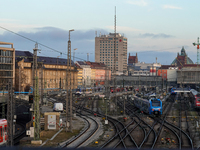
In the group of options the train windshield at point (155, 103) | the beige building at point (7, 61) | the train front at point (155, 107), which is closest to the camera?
the train front at point (155, 107)

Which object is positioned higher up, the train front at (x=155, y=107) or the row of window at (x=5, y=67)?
the row of window at (x=5, y=67)

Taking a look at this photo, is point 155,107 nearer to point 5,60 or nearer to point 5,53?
point 5,60

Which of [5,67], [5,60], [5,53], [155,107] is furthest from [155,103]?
[5,53]

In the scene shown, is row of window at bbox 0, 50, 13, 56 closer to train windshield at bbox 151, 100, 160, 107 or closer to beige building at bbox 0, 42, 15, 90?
beige building at bbox 0, 42, 15, 90

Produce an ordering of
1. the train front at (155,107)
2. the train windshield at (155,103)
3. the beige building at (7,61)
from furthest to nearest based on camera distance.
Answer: the beige building at (7,61) → the train windshield at (155,103) → the train front at (155,107)

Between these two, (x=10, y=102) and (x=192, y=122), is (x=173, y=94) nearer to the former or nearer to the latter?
(x=192, y=122)

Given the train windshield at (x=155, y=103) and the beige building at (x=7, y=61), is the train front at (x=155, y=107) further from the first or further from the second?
the beige building at (x=7, y=61)

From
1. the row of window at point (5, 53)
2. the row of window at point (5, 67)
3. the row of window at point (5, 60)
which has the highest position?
the row of window at point (5, 53)

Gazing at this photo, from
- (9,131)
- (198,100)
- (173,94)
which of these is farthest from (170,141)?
(173,94)

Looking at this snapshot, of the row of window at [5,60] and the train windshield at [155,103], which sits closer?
the train windshield at [155,103]

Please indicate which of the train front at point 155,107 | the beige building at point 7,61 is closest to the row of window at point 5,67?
the beige building at point 7,61

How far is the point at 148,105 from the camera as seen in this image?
164ft

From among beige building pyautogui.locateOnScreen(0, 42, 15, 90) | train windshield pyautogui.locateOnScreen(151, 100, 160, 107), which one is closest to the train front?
train windshield pyautogui.locateOnScreen(151, 100, 160, 107)

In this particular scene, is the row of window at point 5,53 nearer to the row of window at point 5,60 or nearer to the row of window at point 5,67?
the row of window at point 5,60
